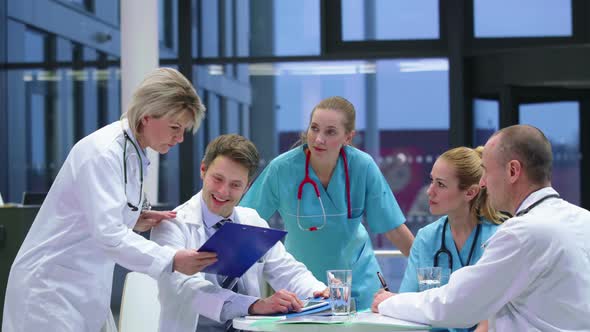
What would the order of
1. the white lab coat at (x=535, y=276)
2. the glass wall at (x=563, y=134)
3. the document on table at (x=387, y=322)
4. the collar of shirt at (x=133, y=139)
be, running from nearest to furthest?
the white lab coat at (x=535, y=276) → the document on table at (x=387, y=322) → the collar of shirt at (x=133, y=139) → the glass wall at (x=563, y=134)

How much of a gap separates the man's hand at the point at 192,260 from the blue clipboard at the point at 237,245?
0.02 m

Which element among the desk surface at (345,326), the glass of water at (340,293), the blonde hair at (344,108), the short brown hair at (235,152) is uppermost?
the blonde hair at (344,108)

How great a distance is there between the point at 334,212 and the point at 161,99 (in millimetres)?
1341

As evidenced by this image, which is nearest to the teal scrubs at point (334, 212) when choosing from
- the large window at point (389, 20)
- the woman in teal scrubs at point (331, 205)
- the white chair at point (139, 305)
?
the woman in teal scrubs at point (331, 205)

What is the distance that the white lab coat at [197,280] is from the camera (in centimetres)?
254

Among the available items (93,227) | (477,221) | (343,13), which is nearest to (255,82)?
(343,13)

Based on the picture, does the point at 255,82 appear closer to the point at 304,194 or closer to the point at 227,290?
the point at 304,194

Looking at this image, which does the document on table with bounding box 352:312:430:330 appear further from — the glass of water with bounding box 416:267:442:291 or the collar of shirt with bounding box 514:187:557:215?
the collar of shirt with bounding box 514:187:557:215

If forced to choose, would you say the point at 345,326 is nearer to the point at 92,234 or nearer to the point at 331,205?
the point at 92,234

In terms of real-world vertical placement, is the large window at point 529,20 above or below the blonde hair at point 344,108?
above

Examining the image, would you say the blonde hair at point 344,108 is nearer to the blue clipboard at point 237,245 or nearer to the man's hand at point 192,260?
the blue clipboard at point 237,245

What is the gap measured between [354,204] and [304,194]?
0.67 ft

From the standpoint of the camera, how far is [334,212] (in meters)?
3.64

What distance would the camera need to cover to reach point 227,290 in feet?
8.41
